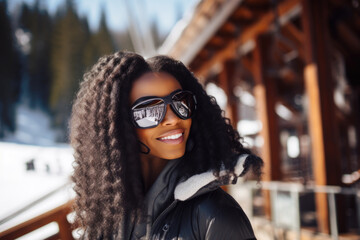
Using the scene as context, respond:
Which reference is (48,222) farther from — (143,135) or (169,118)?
(169,118)

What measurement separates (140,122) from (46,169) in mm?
10770

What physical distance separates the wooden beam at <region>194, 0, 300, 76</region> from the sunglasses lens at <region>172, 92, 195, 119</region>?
9.64 ft

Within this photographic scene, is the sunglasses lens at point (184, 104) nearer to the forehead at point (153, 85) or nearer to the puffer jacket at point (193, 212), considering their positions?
the forehead at point (153, 85)

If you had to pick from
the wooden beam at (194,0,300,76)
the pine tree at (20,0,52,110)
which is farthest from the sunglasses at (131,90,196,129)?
the pine tree at (20,0,52,110)

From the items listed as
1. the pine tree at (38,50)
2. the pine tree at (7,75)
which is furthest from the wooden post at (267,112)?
the pine tree at (38,50)

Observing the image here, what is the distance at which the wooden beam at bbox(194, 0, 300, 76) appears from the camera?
488 cm

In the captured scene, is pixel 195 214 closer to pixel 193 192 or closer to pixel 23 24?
pixel 193 192

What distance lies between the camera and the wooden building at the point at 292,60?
407cm

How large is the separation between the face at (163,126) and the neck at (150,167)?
93mm

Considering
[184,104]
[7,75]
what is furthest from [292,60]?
[7,75]

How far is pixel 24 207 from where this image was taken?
3.00 metres

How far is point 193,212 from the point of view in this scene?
112 cm

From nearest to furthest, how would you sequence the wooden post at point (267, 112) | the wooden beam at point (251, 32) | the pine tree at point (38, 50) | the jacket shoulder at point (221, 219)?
the jacket shoulder at point (221, 219)
the wooden beam at point (251, 32)
the wooden post at point (267, 112)
the pine tree at point (38, 50)

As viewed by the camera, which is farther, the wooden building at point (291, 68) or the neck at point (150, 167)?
the wooden building at point (291, 68)
